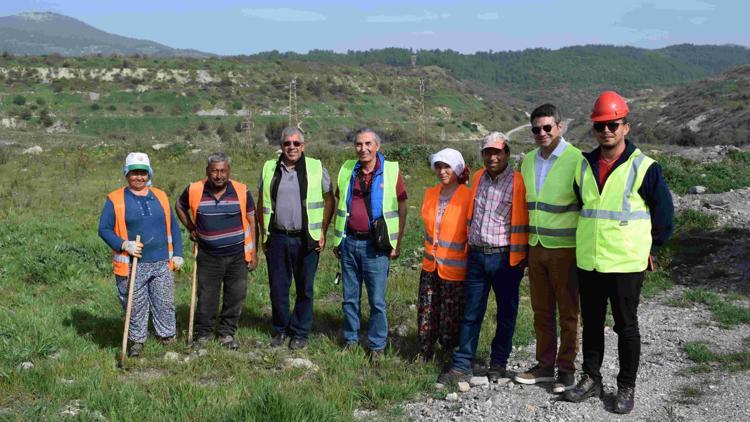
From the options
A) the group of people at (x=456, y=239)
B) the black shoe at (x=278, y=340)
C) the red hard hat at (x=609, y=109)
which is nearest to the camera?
the red hard hat at (x=609, y=109)

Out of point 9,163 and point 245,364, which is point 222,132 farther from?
point 245,364

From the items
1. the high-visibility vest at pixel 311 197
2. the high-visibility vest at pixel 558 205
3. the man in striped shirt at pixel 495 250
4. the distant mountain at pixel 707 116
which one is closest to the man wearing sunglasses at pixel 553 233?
the high-visibility vest at pixel 558 205

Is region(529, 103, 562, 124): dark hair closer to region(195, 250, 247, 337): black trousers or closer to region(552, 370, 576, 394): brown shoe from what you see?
region(552, 370, 576, 394): brown shoe

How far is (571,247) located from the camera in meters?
4.26

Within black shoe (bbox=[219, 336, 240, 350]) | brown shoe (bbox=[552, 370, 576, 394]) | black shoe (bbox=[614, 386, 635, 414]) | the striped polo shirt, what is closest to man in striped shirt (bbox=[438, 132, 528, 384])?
brown shoe (bbox=[552, 370, 576, 394])

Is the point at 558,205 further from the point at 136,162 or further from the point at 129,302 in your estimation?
the point at 129,302

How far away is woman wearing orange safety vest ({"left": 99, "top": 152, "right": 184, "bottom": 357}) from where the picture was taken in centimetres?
502

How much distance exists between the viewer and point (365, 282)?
5250 millimetres

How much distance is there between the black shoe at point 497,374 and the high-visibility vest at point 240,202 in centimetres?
231

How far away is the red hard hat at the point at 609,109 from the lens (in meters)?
3.81

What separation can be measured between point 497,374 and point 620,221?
1.60 metres

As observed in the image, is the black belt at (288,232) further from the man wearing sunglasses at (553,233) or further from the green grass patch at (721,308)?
the green grass patch at (721,308)

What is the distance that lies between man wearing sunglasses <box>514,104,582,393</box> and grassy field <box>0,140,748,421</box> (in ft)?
3.28

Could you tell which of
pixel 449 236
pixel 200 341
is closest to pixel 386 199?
pixel 449 236
